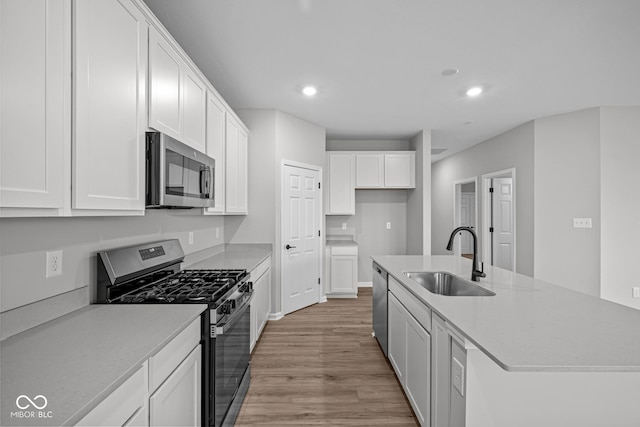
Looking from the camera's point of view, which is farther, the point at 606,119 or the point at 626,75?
the point at 606,119

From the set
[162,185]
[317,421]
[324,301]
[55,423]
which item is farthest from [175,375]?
[324,301]

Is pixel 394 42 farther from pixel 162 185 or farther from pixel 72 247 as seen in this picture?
pixel 72 247

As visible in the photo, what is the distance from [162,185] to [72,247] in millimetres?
486

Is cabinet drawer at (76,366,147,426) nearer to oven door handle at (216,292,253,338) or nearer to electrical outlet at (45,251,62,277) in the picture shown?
oven door handle at (216,292,253,338)

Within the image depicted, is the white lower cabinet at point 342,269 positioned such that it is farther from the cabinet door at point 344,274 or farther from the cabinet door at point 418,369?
the cabinet door at point 418,369

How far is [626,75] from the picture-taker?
9.86ft

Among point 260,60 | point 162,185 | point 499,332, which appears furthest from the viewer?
point 260,60

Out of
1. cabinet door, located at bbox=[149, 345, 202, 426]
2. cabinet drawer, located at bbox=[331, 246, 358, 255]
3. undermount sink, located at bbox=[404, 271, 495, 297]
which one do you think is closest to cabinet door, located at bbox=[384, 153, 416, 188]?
cabinet drawer, located at bbox=[331, 246, 358, 255]

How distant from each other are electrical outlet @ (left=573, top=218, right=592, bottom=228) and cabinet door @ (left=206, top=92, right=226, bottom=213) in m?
4.55

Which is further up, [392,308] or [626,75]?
[626,75]

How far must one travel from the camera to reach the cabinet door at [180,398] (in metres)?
1.10

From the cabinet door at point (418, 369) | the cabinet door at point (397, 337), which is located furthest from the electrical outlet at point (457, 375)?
the cabinet door at point (397, 337)

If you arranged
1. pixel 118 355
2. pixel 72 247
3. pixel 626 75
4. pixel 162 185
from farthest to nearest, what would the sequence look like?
pixel 626 75, pixel 162 185, pixel 72 247, pixel 118 355

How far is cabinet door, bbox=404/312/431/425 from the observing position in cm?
168
